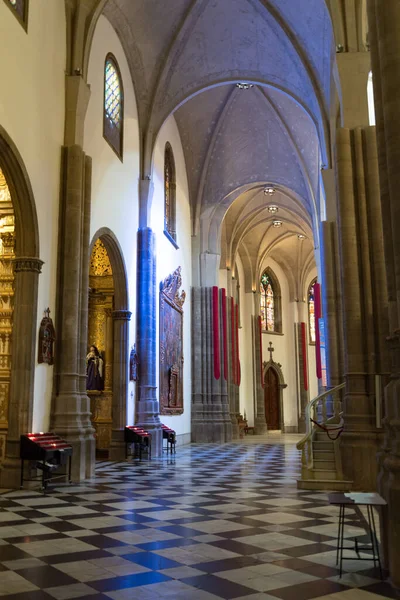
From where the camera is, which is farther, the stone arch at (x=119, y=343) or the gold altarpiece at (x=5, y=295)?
the stone arch at (x=119, y=343)

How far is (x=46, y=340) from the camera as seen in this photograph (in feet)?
34.7

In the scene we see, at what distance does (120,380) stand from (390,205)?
35.2 ft

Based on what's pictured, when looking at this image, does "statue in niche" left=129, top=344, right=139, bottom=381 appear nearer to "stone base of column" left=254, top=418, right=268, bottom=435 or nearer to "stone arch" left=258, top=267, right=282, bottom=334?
"stone base of column" left=254, top=418, right=268, bottom=435

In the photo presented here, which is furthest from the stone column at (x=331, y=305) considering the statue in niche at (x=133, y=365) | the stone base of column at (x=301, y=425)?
the stone base of column at (x=301, y=425)

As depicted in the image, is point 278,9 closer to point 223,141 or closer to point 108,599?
point 223,141

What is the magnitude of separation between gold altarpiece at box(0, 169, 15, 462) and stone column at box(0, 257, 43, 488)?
43cm

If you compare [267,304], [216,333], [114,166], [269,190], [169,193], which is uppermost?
[269,190]

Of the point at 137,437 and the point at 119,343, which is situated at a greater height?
the point at 119,343

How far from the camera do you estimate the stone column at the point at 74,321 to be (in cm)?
1073

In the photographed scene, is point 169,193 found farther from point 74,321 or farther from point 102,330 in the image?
point 74,321

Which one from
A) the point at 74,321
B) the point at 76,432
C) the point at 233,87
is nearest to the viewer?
the point at 76,432

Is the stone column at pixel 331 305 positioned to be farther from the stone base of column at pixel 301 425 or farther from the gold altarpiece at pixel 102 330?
the stone base of column at pixel 301 425

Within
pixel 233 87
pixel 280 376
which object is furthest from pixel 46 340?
pixel 280 376

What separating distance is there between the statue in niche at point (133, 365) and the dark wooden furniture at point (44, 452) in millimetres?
5405
